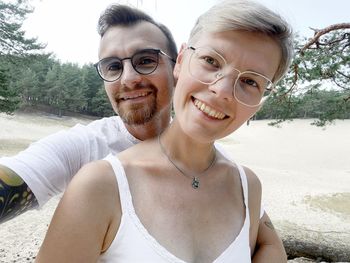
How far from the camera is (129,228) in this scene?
3.39 feet

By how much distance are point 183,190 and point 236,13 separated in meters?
0.67

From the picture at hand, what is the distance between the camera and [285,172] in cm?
2391

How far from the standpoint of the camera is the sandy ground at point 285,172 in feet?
21.8

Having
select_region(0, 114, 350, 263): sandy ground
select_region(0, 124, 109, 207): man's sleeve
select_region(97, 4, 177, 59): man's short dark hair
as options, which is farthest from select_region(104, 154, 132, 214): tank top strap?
select_region(0, 114, 350, 263): sandy ground

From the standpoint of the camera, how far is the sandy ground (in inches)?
261

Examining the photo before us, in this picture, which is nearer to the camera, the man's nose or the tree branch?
the man's nose

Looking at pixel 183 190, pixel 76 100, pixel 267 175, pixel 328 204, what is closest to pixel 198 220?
pixel 183 190

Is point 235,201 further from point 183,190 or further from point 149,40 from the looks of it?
point 149,40

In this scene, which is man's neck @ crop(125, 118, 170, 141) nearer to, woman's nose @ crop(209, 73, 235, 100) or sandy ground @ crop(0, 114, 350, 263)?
woman's nose @ crop(209, 73, 235, 100)

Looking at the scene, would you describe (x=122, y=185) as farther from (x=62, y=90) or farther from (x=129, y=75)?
(x=62, y=90)

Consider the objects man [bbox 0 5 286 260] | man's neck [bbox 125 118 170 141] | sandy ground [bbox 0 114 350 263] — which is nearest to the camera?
man [bbox 0 5 286 260]

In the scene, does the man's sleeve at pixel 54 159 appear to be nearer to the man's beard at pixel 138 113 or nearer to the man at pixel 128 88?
the man at pixel 128 88

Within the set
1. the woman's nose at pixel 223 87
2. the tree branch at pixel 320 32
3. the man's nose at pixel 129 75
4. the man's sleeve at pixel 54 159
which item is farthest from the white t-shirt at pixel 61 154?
the tree branch at pixel 320 32

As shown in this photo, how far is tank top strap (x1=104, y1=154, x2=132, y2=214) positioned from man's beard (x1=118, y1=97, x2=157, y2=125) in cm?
50
